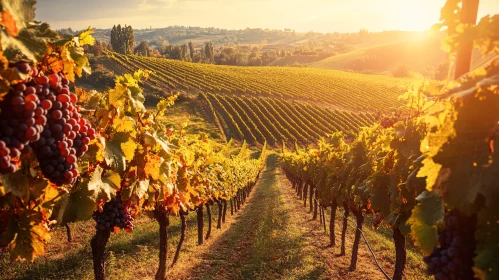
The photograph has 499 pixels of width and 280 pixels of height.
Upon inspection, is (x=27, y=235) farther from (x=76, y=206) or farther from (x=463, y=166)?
(x=463, y=166)

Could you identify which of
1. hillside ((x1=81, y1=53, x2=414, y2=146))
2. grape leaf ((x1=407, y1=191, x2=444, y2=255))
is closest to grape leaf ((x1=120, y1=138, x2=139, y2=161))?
grape leaf ((x1=407, y1=191, x2=444, y2=255))

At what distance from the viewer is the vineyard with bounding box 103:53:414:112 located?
241 feet

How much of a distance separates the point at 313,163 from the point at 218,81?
2550 inches

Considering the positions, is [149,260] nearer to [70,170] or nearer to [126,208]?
[126,208]

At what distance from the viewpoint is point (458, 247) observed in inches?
90.5

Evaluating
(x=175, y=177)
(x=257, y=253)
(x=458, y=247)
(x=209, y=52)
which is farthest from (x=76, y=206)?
(x=209, y=52)

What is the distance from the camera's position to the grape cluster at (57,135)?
224 cm

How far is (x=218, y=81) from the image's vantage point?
8306 centimetres

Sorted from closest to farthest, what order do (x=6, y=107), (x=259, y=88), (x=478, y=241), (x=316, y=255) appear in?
1. (x=6, y=107)
2. (x=478, y=241)
3. (x=316, y=255)
4. (x=259, y=88)

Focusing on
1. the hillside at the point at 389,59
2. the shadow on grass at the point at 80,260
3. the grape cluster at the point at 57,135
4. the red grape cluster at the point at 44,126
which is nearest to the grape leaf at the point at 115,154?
the red grape cluster at the point at 44,126

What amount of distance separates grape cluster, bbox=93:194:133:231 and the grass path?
19.0ft

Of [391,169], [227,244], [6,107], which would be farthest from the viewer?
[227,244]

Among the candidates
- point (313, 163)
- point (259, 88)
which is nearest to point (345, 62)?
point (259, 88)

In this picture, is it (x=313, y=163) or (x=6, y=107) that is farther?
(x=313, y=163)
